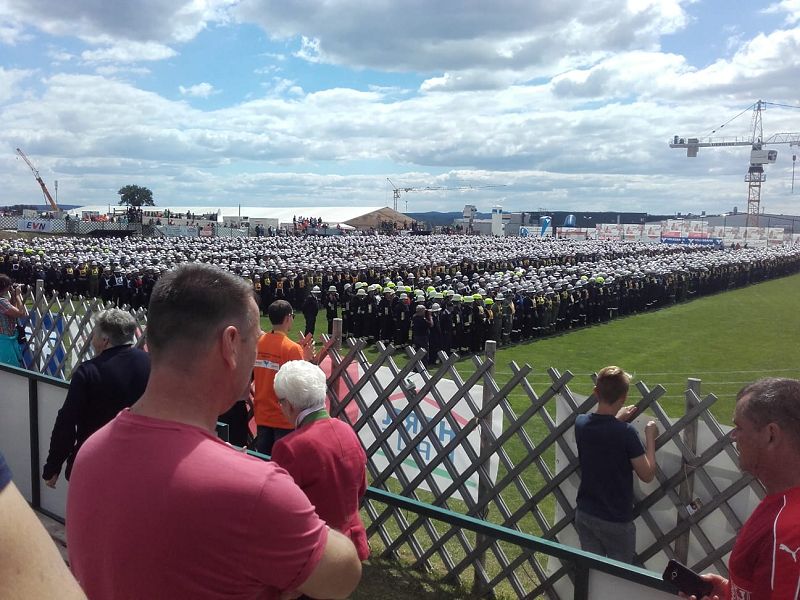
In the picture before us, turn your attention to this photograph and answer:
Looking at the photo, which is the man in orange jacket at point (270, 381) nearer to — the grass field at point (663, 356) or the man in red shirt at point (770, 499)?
the grass field at point (663, 356)

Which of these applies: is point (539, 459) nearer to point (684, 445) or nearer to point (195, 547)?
point (684, 445)

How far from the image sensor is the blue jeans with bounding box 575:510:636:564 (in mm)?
3764

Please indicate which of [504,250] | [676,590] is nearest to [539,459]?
[676,590]

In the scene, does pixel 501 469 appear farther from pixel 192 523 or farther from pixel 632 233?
pixel 632 233

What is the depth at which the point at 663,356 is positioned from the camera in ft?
52.0

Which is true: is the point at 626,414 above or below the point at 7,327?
above

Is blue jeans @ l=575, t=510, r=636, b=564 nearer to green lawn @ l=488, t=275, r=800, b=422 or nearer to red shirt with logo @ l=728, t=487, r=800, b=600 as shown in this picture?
red shirt with logo @ l=728, t=487, r=800, b=600

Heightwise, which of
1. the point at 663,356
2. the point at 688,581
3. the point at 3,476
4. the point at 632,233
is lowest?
the point at 663,356

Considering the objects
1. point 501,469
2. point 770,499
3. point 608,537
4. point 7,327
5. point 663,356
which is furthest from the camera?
point 663,356

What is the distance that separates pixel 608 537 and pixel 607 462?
0.49 meters

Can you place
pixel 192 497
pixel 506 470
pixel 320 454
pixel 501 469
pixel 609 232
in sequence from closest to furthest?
pixel 192 497, pixel 320 454, pixel 506 470, pixel 501 469, pixel 609 232

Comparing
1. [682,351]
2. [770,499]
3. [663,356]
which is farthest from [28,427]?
[682,351]

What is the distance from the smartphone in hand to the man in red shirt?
1.6 inches

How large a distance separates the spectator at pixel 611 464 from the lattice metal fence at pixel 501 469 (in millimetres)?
146
